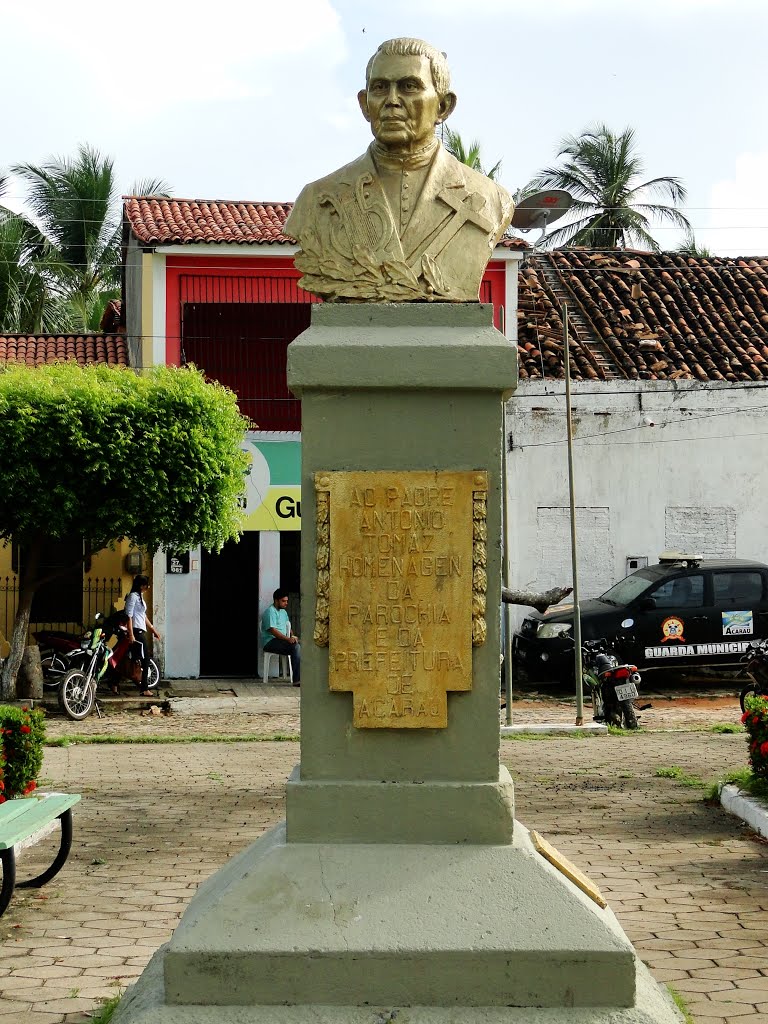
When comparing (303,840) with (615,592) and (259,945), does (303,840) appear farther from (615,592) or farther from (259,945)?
(615,592)

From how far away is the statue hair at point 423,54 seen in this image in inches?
167

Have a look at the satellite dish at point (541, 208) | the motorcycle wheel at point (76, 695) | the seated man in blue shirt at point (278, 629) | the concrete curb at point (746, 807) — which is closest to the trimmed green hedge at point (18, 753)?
the concrete curb at point (746, 807)

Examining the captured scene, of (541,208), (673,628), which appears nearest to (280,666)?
(673,628)

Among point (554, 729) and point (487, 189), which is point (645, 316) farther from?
point (487, 189)

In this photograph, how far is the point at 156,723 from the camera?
562 inches

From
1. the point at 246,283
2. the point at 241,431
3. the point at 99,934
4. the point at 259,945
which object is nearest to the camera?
the point at 259,945

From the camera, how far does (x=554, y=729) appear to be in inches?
504

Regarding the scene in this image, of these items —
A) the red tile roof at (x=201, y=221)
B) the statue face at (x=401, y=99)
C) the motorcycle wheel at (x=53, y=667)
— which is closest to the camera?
the statue face at (x=401, y=99)

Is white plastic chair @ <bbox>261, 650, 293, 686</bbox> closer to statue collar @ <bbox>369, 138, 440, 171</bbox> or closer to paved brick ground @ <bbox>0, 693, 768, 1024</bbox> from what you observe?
paved brick ground @ <bbox>0, 693, 768, 1024</bbox>

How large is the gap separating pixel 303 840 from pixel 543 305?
17867mm

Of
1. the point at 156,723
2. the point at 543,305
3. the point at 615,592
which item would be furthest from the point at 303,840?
the point at 543,305

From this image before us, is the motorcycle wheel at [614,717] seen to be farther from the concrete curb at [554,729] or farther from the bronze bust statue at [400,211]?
the bronze bust statue at [400,211]

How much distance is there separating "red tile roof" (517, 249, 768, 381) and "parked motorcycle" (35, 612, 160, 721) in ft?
24.1

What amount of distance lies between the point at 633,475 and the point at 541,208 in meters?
6.23
